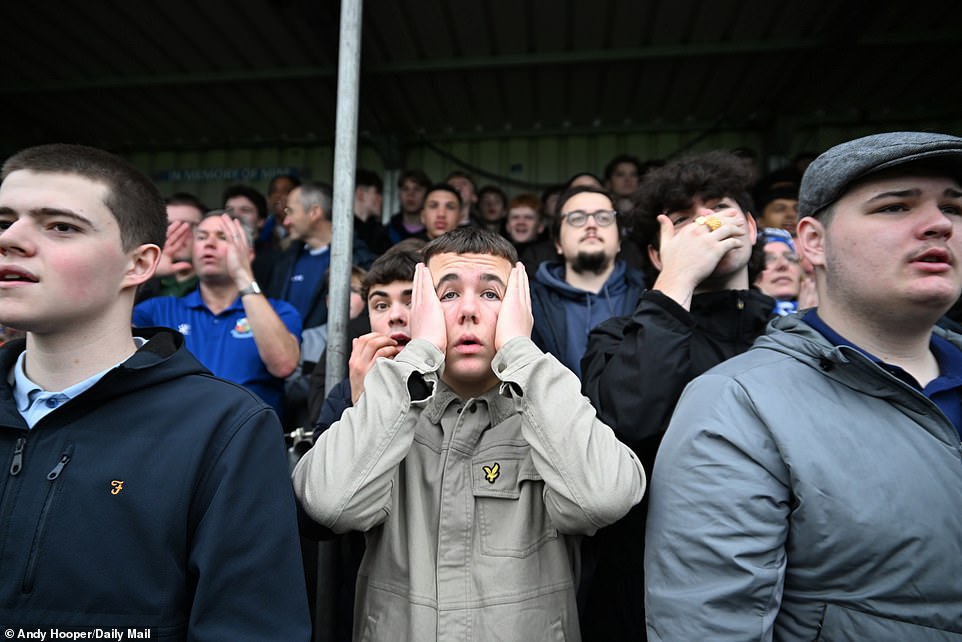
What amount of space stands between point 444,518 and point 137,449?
764 mm

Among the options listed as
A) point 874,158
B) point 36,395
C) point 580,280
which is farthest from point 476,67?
point 36,395

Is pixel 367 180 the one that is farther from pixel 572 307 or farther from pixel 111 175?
→ pixel 111 175

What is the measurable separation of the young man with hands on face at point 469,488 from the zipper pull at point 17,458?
0.63 meters

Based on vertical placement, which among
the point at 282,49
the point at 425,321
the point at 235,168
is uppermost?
the point at 282,49

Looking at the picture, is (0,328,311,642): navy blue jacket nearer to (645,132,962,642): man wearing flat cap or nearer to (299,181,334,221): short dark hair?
(645,132,962,642): man wearing flat cap

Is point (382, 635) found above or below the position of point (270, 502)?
below

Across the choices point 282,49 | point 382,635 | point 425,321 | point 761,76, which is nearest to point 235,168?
point 282,49

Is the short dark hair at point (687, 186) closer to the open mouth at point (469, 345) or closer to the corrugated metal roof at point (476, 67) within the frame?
the open mouth at point (469, 345)

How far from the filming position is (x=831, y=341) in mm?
1554

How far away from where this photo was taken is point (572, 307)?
2924 millimetres

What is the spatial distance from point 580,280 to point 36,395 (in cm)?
225

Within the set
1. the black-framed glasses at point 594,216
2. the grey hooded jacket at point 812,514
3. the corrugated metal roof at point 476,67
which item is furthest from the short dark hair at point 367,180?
the grey hooded jacket at point 812,514

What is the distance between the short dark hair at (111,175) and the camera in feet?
5.20

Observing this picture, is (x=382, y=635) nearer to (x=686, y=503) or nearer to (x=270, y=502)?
(x=270, y=502)
